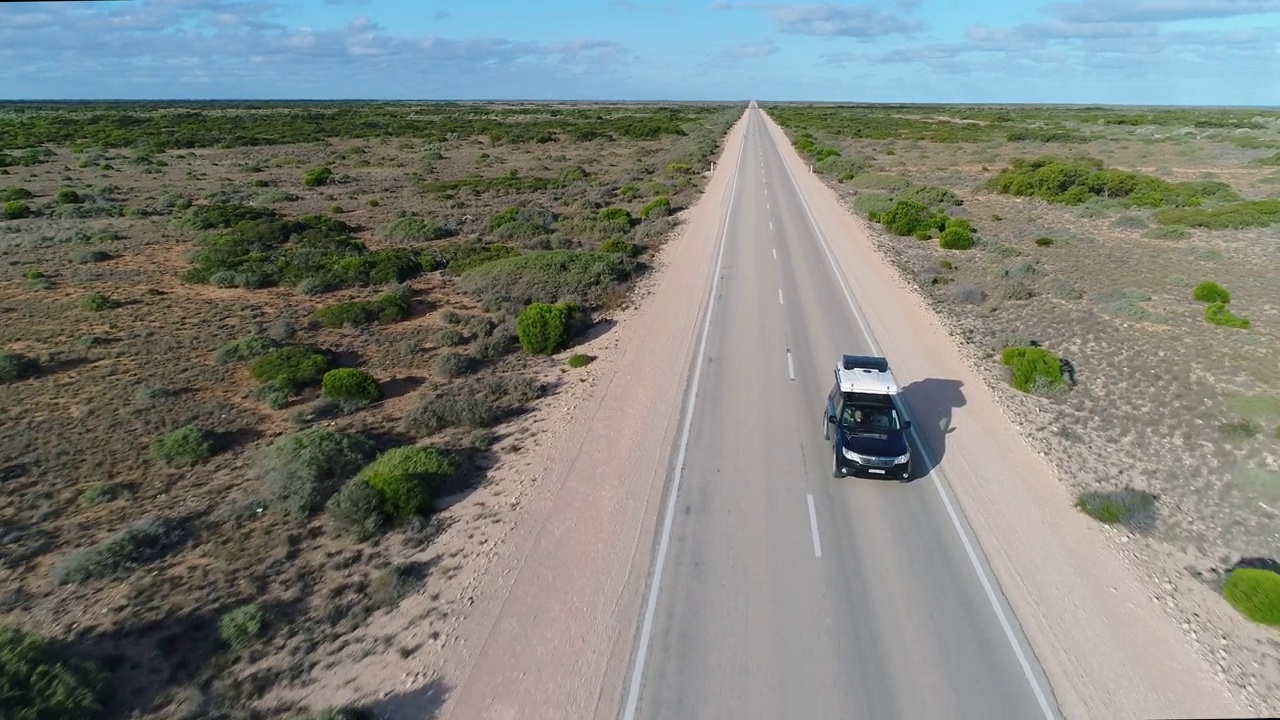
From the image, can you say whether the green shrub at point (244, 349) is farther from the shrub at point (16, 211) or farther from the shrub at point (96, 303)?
the shrub at point (16, 211)

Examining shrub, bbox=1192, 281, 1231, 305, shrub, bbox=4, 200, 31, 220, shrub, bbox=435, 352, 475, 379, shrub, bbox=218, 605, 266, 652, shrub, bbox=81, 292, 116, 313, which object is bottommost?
shrub, bbox=218, 605, 266, 652

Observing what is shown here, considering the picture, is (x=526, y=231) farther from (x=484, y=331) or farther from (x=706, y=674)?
(x=706, y=674)

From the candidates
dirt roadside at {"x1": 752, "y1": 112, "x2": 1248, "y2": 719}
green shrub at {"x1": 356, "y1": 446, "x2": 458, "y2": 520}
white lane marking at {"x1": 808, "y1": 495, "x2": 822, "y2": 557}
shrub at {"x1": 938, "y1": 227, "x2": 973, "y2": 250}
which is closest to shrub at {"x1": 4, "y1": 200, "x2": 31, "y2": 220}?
green shrub at {"x1": 356, "y1": 446, "x2": 458, "y2": 520}

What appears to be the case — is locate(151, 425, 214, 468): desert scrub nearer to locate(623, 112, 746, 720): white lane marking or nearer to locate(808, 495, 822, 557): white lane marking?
locate(623, 112, 746, 720): white lane marking

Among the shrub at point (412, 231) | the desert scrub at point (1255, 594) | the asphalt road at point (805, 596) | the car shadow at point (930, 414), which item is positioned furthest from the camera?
the shrub at point (412, 231)

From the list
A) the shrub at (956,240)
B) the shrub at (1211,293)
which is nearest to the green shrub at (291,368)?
the shrub at (956,240)

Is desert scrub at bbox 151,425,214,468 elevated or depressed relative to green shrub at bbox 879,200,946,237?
depressed

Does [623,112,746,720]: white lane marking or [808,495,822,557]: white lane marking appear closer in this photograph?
[623,112,746,720]: white lane marking

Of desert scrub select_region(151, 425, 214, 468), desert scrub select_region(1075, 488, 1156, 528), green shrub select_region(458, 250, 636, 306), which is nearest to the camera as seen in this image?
desert scrub select_region(1075, 488, 1156, 528)

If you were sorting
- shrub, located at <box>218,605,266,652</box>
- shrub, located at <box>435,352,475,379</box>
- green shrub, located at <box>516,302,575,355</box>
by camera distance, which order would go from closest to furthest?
shrub, located at <box>218,605,266,652</box> → shrub, located at <box>435,352,475,379</box> → green shrub, located at <box>516,302,575,355</box>
